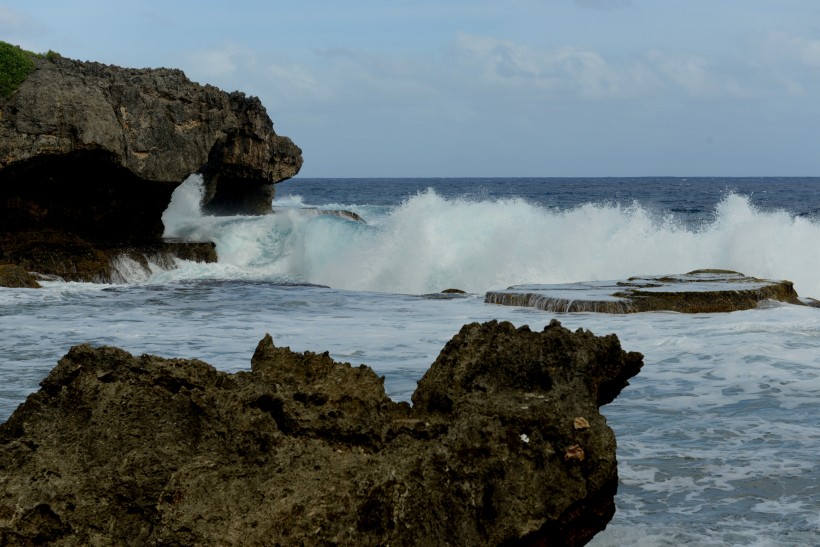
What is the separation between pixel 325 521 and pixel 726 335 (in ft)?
23.0

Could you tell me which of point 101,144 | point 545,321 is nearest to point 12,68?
point 101,144

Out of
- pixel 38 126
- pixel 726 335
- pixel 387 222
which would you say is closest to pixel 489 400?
pixel 726 335

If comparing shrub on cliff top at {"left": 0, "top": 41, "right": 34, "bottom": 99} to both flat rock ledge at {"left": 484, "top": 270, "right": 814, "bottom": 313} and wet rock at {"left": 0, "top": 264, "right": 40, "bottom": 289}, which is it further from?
flat rock ledge at {"left": 484, "top": 270, "right": 814, "bottom": 313}

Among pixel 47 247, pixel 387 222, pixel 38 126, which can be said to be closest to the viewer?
pixel 38 126

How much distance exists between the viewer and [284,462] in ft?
9.92

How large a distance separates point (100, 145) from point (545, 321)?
8171 millimetres

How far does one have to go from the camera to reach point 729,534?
409 centimetres

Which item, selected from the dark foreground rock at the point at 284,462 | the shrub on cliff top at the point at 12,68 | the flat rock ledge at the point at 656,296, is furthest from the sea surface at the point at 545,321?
the shrub on cliff top at the point at 12,68

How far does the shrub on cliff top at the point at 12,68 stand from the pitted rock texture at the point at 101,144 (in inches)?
4.6

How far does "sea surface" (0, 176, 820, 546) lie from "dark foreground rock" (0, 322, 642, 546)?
3.27 feet

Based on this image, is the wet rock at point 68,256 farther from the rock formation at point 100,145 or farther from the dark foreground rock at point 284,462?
the dark foreground rock at point 284,462

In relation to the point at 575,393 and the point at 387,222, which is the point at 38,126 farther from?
the point at 575,393

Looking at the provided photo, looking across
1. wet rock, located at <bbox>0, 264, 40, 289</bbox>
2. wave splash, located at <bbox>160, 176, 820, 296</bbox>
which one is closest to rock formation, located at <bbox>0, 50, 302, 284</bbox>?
wet rock, located at <bbox>0, 264, 40, 289</bbox>

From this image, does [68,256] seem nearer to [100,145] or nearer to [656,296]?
[100,145]
